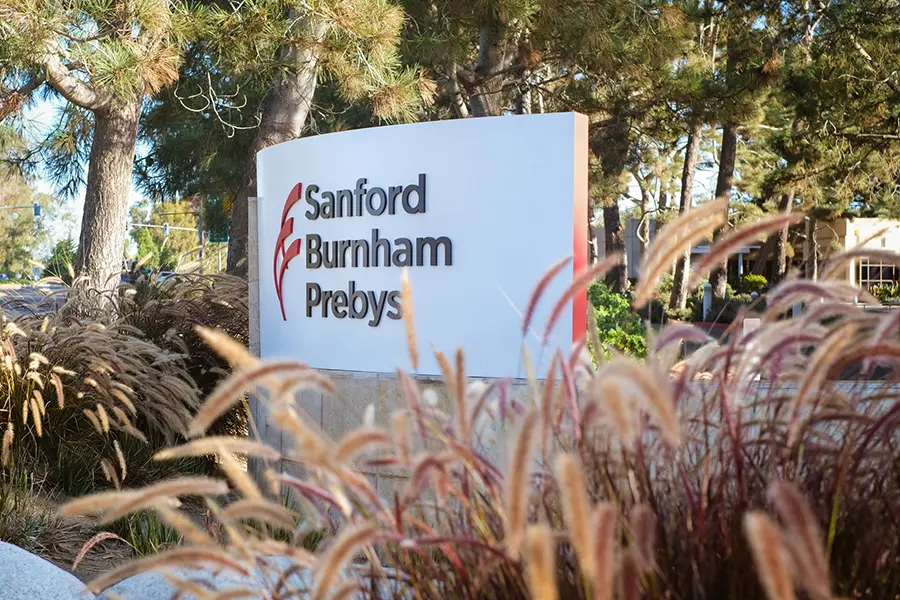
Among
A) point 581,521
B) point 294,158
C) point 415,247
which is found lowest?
point 581,521

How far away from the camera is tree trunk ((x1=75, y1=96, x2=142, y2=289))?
35.8ft

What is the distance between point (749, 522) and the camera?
106cm

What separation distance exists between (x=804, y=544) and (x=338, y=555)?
0.65 metres

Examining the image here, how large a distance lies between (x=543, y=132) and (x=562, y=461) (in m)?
4.71

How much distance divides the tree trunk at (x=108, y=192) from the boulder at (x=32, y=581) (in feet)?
24.4

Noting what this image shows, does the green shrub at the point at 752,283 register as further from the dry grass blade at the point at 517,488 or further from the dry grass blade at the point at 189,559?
the dry grass blade at the point at 517,488

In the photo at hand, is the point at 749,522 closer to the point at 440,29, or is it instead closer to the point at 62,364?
the point at 62,364

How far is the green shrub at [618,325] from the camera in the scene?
33.0 ft

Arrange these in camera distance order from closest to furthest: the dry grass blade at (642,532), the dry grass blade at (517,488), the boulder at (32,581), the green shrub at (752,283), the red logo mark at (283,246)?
1. the dry grass blade at (517,488)
2. the dry grass blade at (642,532)
3. the boulder at (32,581)
4. the red logo mark at (283,246)
5. the green shrub at (752,283)

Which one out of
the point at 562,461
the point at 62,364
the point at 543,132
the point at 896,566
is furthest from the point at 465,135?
the point at 562,461

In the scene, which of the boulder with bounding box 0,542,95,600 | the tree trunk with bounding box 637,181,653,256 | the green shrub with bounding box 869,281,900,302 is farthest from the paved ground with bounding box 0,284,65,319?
the green shrub with bounding box 869,281,900,302

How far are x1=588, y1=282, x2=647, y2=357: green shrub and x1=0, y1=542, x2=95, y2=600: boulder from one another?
5094 millimetres

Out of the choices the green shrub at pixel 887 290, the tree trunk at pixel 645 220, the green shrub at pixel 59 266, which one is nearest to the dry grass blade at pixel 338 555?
the green shrub at pixel 59 266

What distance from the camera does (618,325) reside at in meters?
11.3
